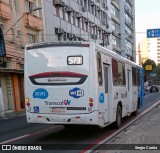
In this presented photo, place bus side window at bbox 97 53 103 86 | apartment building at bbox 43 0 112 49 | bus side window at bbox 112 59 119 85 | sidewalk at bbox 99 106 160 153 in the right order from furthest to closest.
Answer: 1. apartment building at bbox 43 0 112 49
2. bus side window at bbox 112 59 119 85
3. bus side window at bbox 97 53 103 86
4. sidewalk at bbox 99 106 160 153

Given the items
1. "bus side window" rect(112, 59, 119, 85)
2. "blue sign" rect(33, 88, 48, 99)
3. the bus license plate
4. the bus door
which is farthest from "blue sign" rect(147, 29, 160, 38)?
the bus license plate

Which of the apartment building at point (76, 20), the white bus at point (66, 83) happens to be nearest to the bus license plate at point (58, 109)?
the white bus at point (66, 83)

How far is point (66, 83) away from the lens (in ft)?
34.2

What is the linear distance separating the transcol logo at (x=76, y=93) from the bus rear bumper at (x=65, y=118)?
23.0 inches

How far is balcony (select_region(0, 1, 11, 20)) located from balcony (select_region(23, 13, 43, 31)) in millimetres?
2697

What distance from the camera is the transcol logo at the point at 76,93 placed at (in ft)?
33.7

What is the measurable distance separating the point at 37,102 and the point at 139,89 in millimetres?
9166

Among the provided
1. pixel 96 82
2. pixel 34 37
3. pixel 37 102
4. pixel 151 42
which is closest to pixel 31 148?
pixel 37 102

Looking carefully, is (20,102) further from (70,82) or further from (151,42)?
(151,42)

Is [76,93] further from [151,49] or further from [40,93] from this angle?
[151,49]

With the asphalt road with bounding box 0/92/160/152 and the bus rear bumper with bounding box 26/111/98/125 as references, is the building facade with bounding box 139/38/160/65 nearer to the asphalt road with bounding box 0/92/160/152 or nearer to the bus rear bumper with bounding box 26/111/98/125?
the asphalt road with bounding box 0/92/160/152

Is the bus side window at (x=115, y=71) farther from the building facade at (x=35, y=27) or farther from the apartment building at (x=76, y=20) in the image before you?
the apartment building at (x=76, y=20)

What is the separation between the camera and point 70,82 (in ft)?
34.1

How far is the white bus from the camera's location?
1025 centimetres
